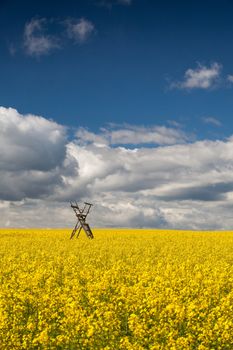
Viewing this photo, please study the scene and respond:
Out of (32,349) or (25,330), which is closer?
(32,349)

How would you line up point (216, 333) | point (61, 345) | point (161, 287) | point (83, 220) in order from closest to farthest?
point (61, 345) < point (216, 333) < point (161, 287) < point (83, 220)

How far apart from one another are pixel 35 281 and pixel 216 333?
7.30 meters

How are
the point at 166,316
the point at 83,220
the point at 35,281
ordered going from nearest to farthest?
1. the point at 166,316
2. the point at 35,281
3. the point at 83,220

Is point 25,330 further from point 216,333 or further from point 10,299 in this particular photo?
point 216,333

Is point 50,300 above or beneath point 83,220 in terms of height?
beneath

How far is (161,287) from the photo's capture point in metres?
14.3

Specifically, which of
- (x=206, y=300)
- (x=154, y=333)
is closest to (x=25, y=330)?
(x=154, y=333)

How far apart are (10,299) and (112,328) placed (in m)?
4.16

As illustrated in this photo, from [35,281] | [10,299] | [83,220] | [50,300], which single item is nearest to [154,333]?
[50,300]

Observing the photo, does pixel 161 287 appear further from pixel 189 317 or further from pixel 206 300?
pixel 189 317

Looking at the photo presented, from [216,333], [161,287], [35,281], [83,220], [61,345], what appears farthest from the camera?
[83,220]

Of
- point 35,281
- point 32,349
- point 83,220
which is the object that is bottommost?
point 32,349

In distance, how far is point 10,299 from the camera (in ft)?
43.2

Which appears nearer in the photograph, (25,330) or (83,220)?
(25,330)
